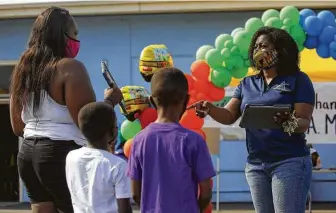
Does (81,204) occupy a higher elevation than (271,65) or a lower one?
lower

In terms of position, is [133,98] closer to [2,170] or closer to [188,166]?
[188,166]

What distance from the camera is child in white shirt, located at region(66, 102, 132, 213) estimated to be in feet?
10.8

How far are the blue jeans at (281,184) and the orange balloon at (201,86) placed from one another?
9.63 feet

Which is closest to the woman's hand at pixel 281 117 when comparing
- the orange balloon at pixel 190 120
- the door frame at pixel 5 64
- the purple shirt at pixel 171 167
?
the purple shirt at pixel 171 167

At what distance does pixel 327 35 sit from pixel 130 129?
228 centimetres

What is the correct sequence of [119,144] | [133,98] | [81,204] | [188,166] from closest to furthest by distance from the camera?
[188,166], [81,204], [133,98], [119,144]

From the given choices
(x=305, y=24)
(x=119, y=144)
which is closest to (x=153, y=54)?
(x=119, y=144)

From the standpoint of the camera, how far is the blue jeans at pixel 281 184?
11.8 ft

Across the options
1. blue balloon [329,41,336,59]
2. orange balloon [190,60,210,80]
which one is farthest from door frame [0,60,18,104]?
blue balloon [329,41,336,59]

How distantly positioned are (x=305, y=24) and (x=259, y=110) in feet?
10.4

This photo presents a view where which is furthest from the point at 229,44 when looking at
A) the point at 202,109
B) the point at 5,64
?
the point at 5,64

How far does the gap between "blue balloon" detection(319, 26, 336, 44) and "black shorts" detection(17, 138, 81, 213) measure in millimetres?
3681

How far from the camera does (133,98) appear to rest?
5.40 metres

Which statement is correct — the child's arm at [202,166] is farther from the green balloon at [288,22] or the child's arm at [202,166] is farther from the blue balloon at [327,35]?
the blue balloon at [327,35]
